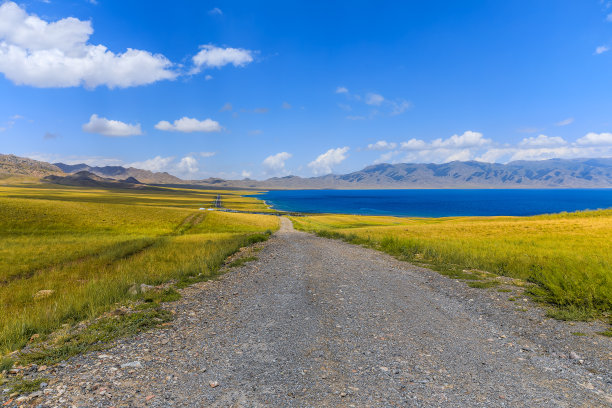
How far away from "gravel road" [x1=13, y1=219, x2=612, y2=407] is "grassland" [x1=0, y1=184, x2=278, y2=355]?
3473mm

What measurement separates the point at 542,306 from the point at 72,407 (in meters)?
12.4

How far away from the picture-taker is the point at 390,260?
1930 cm

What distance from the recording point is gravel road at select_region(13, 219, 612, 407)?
5.37 meters

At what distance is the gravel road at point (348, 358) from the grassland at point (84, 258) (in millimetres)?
3473

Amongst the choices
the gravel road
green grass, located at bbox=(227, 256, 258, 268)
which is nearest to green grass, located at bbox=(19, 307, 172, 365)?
the gravel road

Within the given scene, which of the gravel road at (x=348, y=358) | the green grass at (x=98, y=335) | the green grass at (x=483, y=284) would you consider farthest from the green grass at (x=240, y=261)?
the green grass at (x=483, y=284)

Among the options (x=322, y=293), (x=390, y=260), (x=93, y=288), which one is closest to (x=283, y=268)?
(x=322, y=293)

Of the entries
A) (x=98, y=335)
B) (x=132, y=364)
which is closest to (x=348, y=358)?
(x=132, y=364)

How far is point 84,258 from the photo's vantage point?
2911 cm

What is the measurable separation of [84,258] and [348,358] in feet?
102

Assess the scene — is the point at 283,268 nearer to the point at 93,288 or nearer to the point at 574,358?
the point at 93,288

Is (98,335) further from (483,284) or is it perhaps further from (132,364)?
(483,284)

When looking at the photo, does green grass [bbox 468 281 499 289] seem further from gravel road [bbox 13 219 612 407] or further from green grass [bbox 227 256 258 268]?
green grass [bbox 227 256 258 268]

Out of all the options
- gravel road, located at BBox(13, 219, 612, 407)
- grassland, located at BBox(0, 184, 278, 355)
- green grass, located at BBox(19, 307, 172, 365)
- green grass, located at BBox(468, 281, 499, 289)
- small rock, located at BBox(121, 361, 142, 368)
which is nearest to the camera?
gravel road, located at BBox(13, 219, 612, 407)
